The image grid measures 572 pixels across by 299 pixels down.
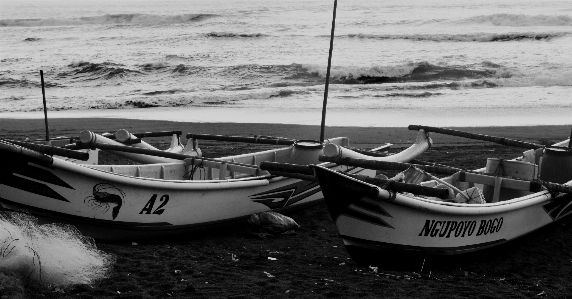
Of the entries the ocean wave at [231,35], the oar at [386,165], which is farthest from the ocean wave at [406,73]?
the oar at [386,165]

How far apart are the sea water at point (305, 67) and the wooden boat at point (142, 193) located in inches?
332

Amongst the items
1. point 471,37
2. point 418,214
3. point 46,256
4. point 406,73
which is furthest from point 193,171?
point 471,37

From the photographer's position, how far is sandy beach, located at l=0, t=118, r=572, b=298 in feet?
19.2

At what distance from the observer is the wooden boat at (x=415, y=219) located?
645cm

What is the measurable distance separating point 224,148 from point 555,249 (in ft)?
22.9

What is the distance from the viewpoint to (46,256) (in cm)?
551

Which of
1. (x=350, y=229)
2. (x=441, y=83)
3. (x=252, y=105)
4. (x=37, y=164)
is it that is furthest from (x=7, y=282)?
(x=441, y=83)

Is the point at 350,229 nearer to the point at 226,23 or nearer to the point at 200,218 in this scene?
the point at 200,218

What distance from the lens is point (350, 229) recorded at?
666cm

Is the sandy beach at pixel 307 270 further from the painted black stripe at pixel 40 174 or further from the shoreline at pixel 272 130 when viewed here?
the shoreline at pixel 272 130

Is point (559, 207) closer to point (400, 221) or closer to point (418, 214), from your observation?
point (418, 214)

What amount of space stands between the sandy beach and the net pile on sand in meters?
0.10

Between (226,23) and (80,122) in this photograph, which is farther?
(226,23)

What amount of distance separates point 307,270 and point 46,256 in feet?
7.31
